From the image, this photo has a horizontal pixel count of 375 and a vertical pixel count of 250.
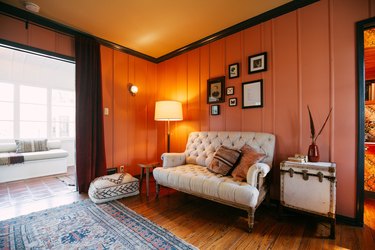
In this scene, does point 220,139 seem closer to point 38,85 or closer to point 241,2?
point 241,2

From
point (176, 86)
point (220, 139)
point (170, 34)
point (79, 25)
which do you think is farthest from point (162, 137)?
point (79, 25)

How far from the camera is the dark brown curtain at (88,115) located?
9.15ft

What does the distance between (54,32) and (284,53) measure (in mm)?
3273

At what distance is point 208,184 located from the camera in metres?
1.93

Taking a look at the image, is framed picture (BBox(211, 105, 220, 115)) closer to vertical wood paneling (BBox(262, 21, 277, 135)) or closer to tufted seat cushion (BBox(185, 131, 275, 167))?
tufted seat cushion (BBox(185, 131, 275, 167))

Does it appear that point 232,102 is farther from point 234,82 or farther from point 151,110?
point 151,110

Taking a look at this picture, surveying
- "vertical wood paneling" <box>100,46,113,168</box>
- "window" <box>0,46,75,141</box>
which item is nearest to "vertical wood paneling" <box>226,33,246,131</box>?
"vertical wood paneling" <box>100,46,113,168</box>

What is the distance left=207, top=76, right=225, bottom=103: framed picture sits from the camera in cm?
288

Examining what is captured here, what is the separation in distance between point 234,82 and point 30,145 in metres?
4.78

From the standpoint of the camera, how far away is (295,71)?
87.1 inches

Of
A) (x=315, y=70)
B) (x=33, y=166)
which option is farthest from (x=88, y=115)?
(x=315, y=70)

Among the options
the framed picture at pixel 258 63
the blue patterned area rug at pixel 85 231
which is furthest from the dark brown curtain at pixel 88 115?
the framed picture at pixel 258 63

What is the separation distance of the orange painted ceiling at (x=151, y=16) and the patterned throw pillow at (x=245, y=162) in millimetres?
1844

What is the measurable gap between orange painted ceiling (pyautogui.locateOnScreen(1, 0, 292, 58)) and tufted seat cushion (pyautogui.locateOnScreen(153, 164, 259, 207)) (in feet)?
6.92
